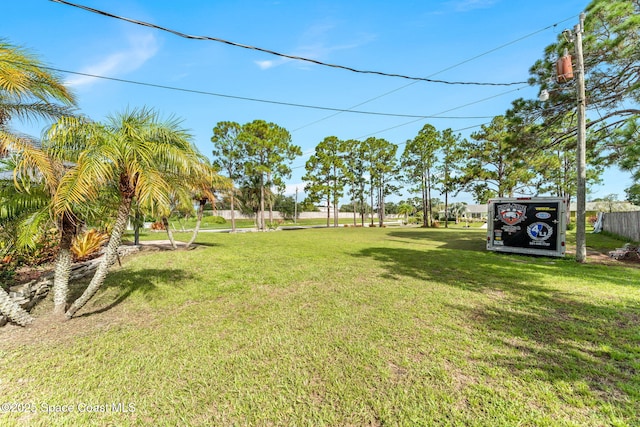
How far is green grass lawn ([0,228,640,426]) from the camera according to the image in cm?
212

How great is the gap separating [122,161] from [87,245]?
622 centimetres

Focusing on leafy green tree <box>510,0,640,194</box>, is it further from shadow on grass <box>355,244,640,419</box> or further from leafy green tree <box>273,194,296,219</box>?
leafy green tree <box>273,194,296,219</box>

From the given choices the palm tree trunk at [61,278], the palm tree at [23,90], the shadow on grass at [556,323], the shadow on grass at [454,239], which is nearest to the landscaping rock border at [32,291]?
the palm tree trunk at [61,278]

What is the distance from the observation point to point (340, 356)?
2.92 meters

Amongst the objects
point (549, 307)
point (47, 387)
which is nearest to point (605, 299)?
point (549, 307)

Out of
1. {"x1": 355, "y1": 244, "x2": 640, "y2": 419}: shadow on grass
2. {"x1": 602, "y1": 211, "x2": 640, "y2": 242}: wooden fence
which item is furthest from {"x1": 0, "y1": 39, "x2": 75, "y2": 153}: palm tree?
{"x1": 602, "y1": 211, "x2": 640, "y2": 242}: wooden fence

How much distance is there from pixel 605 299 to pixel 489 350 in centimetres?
348

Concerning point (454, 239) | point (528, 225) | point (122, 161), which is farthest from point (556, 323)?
point (454, 239)

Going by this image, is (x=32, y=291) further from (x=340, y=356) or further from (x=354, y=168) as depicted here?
(x=354, y=168)

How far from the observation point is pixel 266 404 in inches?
87.0

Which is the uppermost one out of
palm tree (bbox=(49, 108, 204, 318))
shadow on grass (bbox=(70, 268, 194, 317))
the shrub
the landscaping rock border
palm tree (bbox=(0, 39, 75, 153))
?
palm tree (bbox=(0, 39, 75, 153))

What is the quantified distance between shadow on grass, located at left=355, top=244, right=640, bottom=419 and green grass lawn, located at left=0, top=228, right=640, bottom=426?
22 mm

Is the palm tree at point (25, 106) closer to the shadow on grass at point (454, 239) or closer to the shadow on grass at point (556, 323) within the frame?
the shadow on grass at point (556, 323)

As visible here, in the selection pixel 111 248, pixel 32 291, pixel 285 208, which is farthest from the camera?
pixel 285 208
